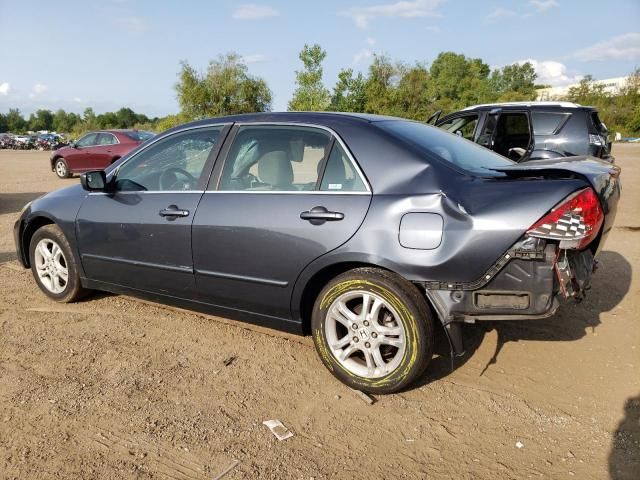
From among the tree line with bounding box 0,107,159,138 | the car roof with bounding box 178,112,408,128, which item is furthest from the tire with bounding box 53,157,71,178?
the tree line with bounding box 0,107,159,138

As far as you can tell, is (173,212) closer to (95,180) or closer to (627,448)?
(95,180)

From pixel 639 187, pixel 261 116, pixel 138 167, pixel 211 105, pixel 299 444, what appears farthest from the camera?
pixel 211 105

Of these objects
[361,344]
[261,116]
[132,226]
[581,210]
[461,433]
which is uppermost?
[261,116]

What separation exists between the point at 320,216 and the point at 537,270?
1.24 m

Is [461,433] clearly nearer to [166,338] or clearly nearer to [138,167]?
[166,338]

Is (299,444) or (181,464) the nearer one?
(181,464)

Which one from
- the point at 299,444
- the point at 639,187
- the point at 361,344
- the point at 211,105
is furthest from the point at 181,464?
the point at 211,105

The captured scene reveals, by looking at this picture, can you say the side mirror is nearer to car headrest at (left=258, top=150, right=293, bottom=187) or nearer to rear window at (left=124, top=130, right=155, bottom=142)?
car headrest at (left=258, top=150, right=293, bottom=187)

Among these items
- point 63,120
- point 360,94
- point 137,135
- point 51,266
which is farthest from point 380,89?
point 63,120

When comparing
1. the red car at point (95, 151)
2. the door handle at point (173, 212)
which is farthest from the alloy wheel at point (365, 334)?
the red car at point (95, 151)

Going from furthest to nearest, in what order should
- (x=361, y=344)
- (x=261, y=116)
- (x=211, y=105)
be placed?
1. (x=211, y=105)
2. (x=261, y=116)
3. (x=361, y=344)

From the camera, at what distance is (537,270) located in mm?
2701

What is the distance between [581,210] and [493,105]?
250 inches

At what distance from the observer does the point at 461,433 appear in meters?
2.72
